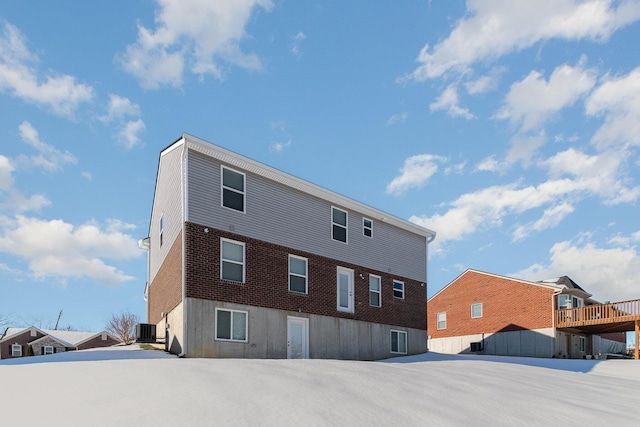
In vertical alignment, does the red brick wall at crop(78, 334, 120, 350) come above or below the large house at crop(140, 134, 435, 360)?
below

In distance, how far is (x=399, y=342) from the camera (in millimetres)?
22328

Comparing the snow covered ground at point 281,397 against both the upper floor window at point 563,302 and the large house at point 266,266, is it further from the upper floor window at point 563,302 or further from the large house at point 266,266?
the upper floor window at point 563,302

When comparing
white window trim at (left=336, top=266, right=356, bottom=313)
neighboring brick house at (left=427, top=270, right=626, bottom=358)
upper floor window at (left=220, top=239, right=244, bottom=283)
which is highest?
upper floor window at (left=220, top=239, right=244, bottom=283)

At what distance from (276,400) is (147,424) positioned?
2.15 metres

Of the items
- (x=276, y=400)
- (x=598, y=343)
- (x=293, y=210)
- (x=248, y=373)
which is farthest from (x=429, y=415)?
(x=598, y=343)

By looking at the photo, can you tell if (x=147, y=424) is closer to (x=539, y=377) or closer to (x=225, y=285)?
(x=225, y=285)

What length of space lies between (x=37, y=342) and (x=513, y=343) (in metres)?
45.3

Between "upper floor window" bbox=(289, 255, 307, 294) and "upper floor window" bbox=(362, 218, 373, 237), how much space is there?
389 centimetres

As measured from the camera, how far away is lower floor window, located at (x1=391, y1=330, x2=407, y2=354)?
866 inches

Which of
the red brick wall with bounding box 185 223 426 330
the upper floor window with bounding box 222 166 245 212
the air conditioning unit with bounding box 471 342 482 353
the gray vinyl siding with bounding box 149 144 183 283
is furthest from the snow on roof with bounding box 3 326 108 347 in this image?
the upper floor window with bounding box 222 166 245 212

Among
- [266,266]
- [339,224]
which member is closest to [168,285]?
[266,266]

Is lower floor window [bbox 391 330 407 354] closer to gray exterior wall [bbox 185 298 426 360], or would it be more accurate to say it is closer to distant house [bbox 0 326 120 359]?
gray exterior wall [bbox 185 298 426 360]

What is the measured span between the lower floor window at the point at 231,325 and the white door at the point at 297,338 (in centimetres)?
198

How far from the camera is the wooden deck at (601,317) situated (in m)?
27.2
